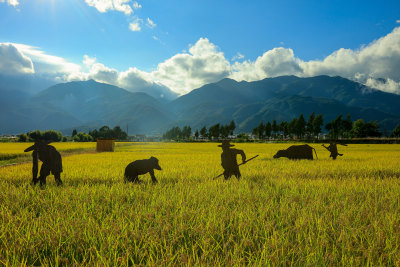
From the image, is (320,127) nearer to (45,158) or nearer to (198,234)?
(45,158)

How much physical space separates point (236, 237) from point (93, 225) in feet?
6.33

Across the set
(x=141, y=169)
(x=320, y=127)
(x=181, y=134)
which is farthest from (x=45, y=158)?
(x=181, y=134)

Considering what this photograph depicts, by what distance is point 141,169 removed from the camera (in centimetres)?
588

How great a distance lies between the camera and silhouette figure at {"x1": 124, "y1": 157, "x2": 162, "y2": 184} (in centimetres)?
580

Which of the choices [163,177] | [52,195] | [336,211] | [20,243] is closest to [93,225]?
[20,243]

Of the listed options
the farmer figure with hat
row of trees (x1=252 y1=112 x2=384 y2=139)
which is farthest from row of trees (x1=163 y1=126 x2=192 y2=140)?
the farmer figure with hat

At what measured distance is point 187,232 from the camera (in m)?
2.77

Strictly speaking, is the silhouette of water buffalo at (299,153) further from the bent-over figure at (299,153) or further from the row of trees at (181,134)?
the row of trees at (181,134)

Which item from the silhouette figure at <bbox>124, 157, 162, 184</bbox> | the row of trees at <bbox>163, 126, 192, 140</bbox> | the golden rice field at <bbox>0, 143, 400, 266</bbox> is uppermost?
the row of trees at <bbox>163, 126, 192, 140</bbox>

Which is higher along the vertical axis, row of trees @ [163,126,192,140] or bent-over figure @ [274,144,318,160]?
row of trees @ [163,126,192,140]

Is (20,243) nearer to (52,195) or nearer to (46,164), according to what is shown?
(52,195)

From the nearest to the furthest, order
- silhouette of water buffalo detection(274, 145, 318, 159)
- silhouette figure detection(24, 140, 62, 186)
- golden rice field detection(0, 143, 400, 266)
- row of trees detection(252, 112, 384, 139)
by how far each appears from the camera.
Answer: golden rice field detection(0, 143, 400, 266), silhouette figure detection(24, 140, 62, 186), silhouette of water buffalo detection(274, 145, 318, 159), row of trees detection(252, 112, 384, 139)

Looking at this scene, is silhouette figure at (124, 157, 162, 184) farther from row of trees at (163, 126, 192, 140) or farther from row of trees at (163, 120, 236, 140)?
row of trees at (163, 126, 192, 140)

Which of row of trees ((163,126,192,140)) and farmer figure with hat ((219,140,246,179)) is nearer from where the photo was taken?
farmer figure with hat ((219,140,246,179))
